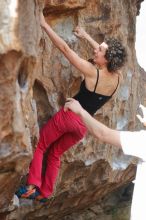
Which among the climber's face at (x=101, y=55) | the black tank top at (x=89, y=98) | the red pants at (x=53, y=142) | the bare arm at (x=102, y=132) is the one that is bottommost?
the red pants at (x=53, y=142)

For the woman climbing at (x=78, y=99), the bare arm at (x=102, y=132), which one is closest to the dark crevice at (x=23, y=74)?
the bare arm at (x=102, y=132)

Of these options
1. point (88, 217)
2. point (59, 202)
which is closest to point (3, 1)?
point (59, 202)

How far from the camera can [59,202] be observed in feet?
26.8

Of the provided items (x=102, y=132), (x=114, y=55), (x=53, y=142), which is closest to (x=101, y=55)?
(x=114, y=55)

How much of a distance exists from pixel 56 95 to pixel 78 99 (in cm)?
81

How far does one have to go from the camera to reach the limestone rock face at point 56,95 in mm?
4262

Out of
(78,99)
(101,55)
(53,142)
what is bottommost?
(53,142)

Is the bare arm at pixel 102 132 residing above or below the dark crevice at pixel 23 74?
below

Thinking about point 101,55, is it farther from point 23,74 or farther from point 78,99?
point 23,74

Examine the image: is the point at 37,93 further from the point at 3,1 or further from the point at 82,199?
the point at 82,199

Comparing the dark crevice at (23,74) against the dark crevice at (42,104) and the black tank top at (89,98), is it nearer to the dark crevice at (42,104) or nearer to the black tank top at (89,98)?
the black tank top at (89,98)

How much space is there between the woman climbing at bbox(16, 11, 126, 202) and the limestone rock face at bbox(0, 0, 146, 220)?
6.4 inches

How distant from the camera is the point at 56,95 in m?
6.41

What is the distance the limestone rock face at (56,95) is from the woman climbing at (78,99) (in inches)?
6.4
